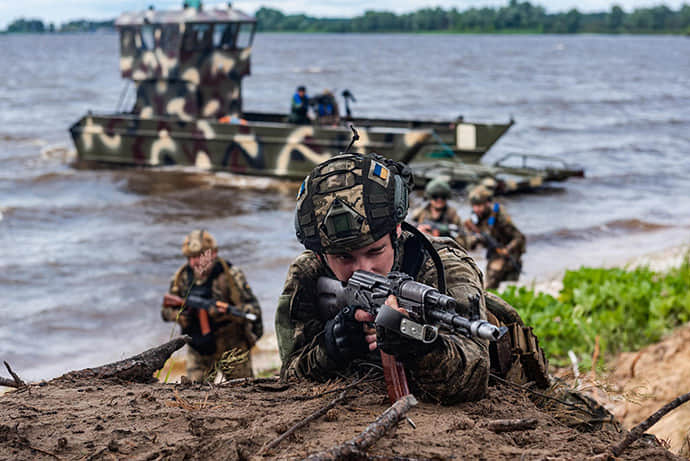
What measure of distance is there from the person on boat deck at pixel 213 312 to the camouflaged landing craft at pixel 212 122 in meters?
11.9

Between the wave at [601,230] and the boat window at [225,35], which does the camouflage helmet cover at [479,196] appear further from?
the boat window at [225,35]

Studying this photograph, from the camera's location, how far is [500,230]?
1085 centimetres

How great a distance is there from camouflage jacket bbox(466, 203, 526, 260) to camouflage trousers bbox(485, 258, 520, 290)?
0.10 meters

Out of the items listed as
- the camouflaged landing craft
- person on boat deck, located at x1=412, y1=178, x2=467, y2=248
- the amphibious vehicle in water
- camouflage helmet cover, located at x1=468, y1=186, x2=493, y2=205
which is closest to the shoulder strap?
person on boat deck, located at x1=412, y1=178, x2=467, y2=248

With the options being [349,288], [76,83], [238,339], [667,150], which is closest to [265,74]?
[76,83]

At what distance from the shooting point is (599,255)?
50.1 ft

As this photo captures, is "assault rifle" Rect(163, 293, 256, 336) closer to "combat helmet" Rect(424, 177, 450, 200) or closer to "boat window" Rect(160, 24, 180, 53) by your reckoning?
"combat helmet" Rect(424, 177, 450, 200)

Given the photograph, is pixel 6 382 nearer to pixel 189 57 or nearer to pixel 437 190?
pixel 437 190

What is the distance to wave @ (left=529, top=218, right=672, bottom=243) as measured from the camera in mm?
17219

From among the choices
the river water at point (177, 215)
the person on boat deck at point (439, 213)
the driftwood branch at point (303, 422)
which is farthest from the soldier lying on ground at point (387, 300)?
the person on boat deck at point (439, 213)

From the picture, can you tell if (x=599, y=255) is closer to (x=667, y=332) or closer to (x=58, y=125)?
(x=667, y=332)

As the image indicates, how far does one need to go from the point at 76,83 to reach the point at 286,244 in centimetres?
5067

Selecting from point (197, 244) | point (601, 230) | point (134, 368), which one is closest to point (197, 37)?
point (601, 230)

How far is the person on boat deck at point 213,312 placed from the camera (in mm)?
7371
